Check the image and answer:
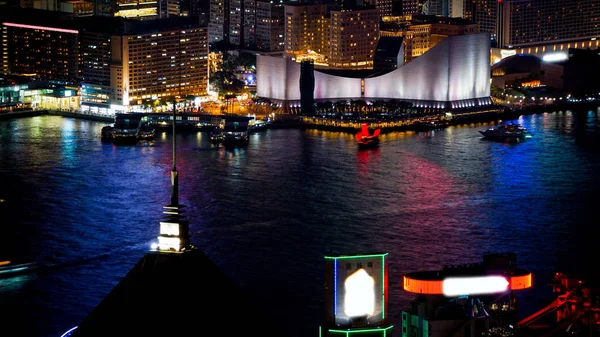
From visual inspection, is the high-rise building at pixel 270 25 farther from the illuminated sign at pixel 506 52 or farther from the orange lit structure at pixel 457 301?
the orange lit structure at pixel 457 301

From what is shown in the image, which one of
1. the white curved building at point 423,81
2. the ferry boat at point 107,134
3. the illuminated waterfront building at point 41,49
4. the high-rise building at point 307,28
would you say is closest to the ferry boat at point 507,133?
the white curved building at point 423,81

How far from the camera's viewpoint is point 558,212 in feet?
30.7

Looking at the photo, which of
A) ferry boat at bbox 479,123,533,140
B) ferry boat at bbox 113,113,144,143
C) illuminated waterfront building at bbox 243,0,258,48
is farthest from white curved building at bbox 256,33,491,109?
illuminated waterfront building at bbox 243,0,258,48

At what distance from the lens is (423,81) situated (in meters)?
17.4

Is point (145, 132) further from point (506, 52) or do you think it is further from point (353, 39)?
point (506, 52)

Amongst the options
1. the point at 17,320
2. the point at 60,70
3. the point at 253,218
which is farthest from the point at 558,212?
the point at 60,70

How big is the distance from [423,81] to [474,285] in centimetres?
1428

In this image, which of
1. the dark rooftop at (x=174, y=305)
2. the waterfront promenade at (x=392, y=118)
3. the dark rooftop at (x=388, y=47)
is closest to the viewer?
the dark rooftop at (x=174, y=305)

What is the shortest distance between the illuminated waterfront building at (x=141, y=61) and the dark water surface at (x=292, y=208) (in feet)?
8.25

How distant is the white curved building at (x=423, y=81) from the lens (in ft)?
56.3

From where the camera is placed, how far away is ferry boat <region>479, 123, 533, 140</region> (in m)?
14.4

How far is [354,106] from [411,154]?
4436 millimetres

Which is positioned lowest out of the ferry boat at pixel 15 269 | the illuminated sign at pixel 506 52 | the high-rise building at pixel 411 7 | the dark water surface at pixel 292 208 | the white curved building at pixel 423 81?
the ferry boat at pixel 15 269

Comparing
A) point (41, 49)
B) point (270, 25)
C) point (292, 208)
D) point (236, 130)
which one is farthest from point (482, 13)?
point (292, 208)
